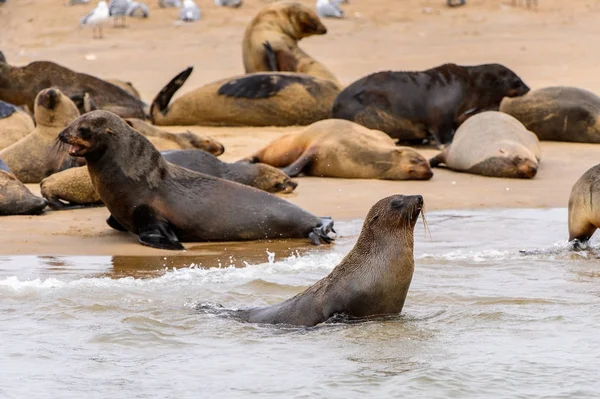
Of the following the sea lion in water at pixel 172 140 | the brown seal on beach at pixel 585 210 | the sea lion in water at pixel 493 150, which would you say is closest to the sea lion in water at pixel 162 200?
the brown seal on beach at pixel 585 210

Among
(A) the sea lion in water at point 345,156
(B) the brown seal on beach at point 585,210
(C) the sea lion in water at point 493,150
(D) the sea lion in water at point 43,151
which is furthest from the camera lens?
(C) the sea lion in water at point 493,150

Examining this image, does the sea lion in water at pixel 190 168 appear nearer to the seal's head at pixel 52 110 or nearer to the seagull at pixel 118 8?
the seal's head at pixel 52 110

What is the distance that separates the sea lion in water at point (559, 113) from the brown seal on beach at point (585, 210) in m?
5.16

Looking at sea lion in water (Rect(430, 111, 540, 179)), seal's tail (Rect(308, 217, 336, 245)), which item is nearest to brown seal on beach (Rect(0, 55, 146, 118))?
sea lion in water (Rect(430, 111, 540, 179))

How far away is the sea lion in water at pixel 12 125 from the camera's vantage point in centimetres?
1113

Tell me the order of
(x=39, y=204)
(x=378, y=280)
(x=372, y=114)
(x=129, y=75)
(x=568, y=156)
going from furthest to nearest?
1. (x=129, y=75)
2. (x=372, y=114)
3. (x=568, y=156)
4. (x=39, y=204)
5. (x=378, y=280)

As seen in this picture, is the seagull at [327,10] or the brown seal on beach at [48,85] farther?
the seagull at [327,10]

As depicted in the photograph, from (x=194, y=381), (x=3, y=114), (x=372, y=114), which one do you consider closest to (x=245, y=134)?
(x=372, y=114)

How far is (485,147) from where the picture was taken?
36.4ft

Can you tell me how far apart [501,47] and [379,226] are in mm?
15920

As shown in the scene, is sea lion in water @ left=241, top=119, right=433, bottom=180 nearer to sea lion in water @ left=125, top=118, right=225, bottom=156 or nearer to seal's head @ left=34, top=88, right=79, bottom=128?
sea lion in water @ left=125, top=118, right=225, bottom=156

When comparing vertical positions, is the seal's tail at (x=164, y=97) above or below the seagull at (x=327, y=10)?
below

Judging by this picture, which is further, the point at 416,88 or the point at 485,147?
the point at 416,88

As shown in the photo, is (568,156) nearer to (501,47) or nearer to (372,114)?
(372,114)
